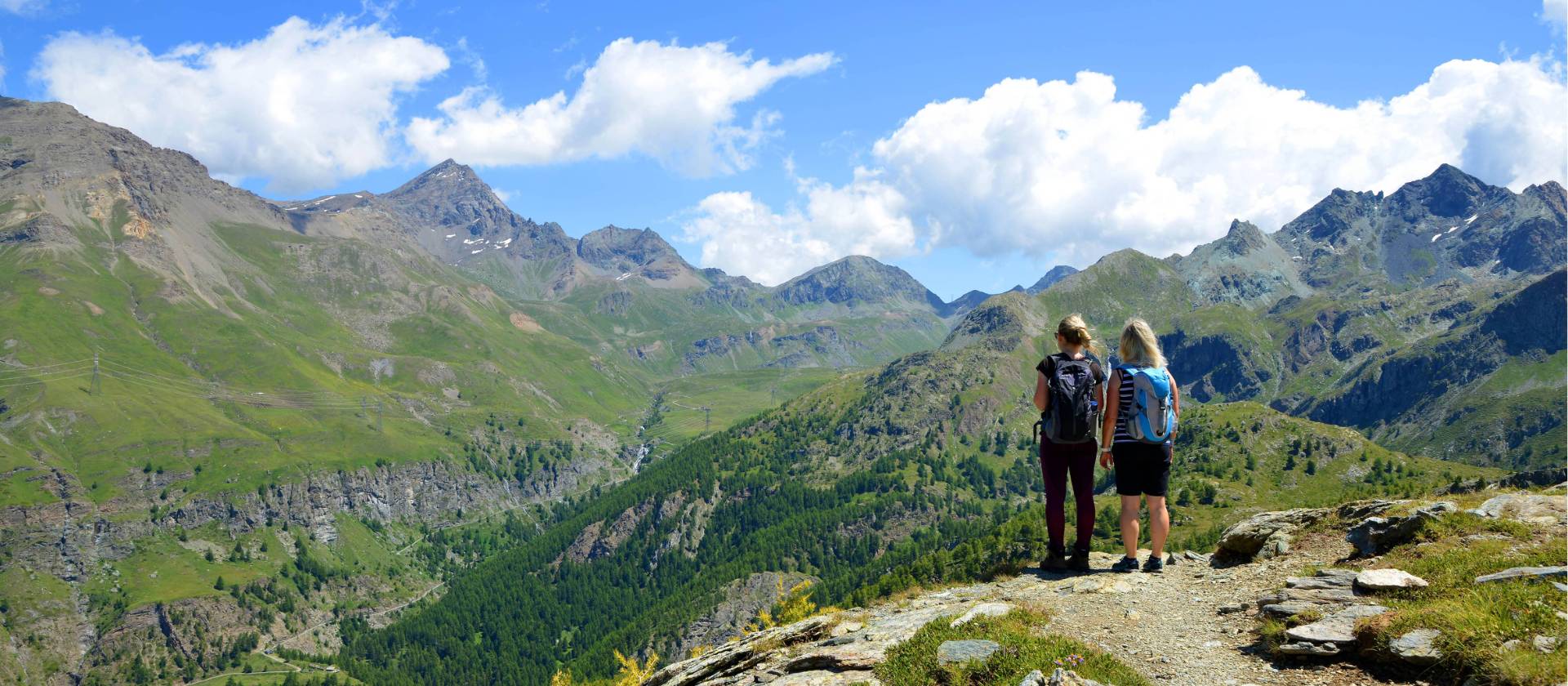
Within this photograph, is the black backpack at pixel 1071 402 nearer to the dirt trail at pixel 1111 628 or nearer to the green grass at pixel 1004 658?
the dirt trail at pixel 1111 628

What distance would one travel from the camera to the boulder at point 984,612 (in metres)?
16.7

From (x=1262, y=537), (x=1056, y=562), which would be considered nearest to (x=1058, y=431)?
(x=1056, y=562)

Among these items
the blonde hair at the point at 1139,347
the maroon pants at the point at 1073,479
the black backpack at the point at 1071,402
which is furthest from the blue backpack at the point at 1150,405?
Answer: the maroon pants at the point at 1073,479

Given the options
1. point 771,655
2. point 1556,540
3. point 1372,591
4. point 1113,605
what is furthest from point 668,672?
point 1556,540

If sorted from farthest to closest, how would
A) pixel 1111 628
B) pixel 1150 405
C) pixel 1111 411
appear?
pixel 1111 411 < pixel 1150 405 < pixel 1111 628

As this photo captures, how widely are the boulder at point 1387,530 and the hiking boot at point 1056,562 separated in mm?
6888

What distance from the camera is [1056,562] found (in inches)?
→ 853

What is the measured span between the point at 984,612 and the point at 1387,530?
416 inches

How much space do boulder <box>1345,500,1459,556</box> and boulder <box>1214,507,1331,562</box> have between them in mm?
1921

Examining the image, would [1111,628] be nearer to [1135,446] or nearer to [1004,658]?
[1004,658]

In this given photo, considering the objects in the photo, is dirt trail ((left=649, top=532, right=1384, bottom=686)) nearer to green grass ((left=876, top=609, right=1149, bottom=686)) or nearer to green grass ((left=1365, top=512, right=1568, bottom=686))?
green grass ((left=876, top=609, right=1149, bottom=686))

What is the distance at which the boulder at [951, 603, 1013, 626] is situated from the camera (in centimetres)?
1667

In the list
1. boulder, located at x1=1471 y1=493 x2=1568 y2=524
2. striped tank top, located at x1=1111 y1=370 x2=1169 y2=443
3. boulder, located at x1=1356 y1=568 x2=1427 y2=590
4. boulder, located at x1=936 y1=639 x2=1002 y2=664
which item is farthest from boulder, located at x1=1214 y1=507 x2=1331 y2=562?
boulder, located at x1=936 y1=639 x2=1002 y2=664

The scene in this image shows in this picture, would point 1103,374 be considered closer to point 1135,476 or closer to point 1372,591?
point 1135,476
